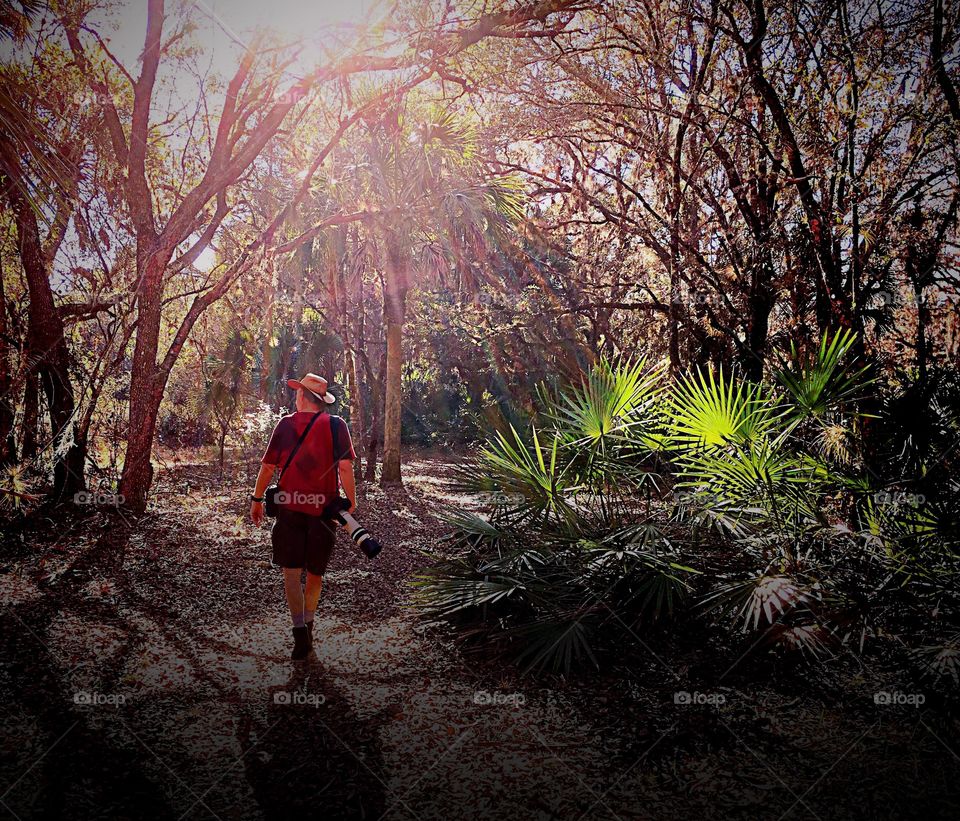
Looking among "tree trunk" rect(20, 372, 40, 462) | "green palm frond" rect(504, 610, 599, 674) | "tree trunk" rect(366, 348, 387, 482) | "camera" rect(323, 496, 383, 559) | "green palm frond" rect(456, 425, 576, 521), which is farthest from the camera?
"tree trunk" rect(366, 348, 387, 482)

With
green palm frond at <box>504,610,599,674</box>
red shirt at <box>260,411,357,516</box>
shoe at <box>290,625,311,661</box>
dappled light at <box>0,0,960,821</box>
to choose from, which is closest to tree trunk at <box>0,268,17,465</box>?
dappled light at <box>0,0,960,821</box>

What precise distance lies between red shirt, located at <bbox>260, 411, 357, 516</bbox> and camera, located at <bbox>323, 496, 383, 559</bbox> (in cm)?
7

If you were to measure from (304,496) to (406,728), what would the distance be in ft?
5.72

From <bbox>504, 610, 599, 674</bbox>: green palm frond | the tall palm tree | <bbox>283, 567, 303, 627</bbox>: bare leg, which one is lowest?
<bbox>504, 610, 599, 674</bbox>: green palm frond

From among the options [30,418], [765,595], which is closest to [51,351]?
[30,418]

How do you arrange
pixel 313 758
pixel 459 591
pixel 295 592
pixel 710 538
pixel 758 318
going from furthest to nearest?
pixel 758 318
pixel 710 538
pixel 459 591
pixel 295 592
pixel 313 758

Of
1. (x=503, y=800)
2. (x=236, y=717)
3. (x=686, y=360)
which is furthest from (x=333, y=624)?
(x=686, y=360)

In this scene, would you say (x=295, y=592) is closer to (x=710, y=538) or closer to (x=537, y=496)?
(x=537, y=496)

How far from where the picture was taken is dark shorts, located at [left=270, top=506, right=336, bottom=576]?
4457 mm

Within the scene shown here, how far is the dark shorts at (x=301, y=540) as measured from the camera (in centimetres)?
446

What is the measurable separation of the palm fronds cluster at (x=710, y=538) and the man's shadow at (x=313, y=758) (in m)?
1.25

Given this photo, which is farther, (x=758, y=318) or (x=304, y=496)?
(x=758, y=318)

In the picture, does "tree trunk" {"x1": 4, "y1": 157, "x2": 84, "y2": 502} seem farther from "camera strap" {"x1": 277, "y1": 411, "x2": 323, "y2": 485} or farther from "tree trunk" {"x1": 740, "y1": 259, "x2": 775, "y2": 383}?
"tree trunk" {"x1": 740, "y1": 259, "x2": 775, "y2": 383}

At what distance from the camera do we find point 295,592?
4.46 metres
